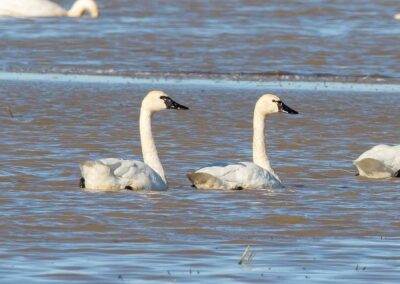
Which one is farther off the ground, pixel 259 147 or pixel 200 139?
pixel 259 147

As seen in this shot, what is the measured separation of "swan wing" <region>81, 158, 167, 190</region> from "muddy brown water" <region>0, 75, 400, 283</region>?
11 centimetres

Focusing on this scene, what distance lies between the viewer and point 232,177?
10.6m

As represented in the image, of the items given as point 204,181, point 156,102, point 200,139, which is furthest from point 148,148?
point 200,139

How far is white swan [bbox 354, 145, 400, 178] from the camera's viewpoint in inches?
454

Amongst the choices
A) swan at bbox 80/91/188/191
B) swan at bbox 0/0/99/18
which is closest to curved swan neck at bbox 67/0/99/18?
swan at bbox 0/0/99/18

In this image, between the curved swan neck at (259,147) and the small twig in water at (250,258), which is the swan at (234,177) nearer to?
the curved swan neck at (259,147)

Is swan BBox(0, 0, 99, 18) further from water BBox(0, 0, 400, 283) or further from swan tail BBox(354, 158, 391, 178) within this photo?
swan tail BBox(354, 158, 391, 178)

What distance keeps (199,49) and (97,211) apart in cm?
1299

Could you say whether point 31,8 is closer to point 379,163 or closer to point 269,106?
point 269,106

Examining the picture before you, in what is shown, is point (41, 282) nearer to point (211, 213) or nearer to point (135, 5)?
point (211, 213)

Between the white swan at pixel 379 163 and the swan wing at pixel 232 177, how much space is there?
3.66 ft

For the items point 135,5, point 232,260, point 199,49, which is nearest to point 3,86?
point 199,49

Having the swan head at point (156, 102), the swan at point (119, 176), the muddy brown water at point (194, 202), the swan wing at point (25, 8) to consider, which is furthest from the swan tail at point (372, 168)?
the swan wing at point (25, 8)

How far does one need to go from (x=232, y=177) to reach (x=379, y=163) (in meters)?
1.57
